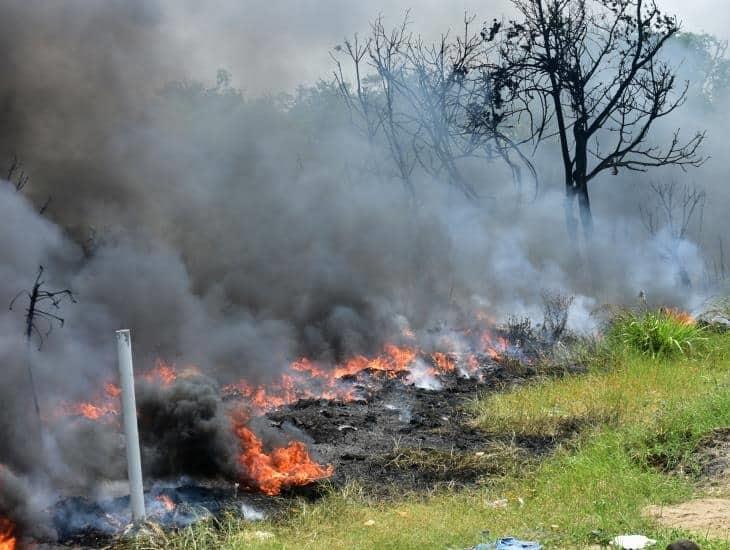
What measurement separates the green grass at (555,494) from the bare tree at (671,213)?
11.4 m

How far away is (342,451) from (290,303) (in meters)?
4.93

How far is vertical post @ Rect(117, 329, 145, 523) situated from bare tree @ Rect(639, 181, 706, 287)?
16600 millimetres

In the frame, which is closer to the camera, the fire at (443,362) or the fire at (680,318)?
the fire at (680,318)

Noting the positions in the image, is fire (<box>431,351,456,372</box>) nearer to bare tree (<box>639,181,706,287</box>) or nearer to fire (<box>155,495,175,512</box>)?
fire (<box>155,495,175,512</box>)

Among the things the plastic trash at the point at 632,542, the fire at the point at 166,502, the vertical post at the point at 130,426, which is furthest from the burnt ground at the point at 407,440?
the plastic trash at the point at 632,542

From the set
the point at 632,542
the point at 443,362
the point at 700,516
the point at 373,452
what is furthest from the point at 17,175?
the point at 443,362

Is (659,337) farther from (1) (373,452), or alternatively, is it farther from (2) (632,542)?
(2) (632,542)

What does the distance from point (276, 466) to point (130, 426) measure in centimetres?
193

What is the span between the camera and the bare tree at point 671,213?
20.0m

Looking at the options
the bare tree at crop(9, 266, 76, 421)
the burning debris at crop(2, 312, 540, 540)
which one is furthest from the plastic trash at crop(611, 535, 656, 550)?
the bare tree at crop(9, 266, 76, 421)

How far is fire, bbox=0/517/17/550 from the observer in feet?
17.0

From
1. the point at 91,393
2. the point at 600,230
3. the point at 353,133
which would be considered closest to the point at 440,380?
the point at 91,393

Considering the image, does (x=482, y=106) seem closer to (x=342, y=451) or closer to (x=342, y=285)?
(x=342, y=285)

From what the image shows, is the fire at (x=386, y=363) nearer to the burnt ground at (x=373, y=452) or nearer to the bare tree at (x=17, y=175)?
the burnt ground at (x=373, y=452)
